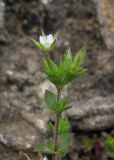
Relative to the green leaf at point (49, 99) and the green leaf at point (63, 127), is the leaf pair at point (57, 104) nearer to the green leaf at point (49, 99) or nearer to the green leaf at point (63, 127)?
the green leaf at point (49, 99)

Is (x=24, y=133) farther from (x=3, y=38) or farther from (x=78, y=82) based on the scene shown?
(x=3, y=38)

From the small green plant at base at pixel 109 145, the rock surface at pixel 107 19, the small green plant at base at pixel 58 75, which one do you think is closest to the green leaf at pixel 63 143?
the small green plant at base at pixel 58 75

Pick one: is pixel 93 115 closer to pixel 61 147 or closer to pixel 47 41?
pixel 61 147

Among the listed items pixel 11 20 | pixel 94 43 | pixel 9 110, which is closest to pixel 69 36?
pixel 94 43

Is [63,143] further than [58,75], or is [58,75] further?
[63,143]

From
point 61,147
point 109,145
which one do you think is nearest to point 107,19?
point 109,145

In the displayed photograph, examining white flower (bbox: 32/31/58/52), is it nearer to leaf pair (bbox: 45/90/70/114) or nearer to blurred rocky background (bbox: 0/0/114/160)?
leaf pair (bbox: 45/90/70/114)

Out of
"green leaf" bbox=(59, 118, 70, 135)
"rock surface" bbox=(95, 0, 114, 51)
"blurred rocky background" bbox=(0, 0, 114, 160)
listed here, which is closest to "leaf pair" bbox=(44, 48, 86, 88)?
"green leaf" bbox=(59, 118, 70, 135)

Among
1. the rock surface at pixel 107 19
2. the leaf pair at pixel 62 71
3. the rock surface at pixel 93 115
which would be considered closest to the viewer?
the leaf pair at pixel 62 71
